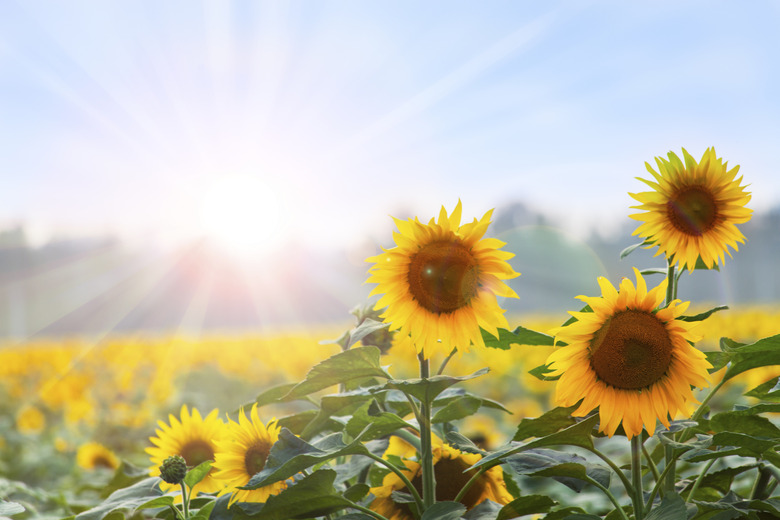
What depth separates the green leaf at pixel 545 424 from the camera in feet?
3.21

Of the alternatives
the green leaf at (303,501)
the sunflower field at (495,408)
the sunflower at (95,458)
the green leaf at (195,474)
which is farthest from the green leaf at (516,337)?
the sunflower at (95,458)

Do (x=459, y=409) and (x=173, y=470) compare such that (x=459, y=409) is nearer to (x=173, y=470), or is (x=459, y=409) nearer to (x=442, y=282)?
(x=442, y=282)

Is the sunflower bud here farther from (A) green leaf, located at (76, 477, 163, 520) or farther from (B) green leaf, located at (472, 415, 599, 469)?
(B) green leaf, located at (472, 415, 599, 469)

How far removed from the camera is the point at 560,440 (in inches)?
A: 35.0

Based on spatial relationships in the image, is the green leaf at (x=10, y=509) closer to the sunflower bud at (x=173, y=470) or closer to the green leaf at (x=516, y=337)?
the sunflower bud at (x=173, y=470)

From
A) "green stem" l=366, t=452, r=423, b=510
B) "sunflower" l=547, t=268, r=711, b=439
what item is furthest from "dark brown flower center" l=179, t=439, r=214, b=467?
"sunflower" l=547, t=268, r=711, b=439

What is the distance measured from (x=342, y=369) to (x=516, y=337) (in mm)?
268

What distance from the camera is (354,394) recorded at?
95 cm

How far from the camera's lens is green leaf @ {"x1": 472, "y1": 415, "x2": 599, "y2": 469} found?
2.81ft

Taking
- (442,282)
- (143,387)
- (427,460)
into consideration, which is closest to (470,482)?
(427,460)

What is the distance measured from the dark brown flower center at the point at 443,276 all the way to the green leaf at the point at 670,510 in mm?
374

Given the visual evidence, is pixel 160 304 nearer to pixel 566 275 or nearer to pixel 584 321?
pixel 566 275

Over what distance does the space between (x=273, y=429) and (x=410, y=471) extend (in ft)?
0.84

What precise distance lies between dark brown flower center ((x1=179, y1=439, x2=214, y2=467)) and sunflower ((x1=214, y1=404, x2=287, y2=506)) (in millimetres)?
172
